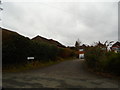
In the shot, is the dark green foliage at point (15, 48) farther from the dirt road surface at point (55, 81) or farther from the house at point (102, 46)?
the house at point (102, 46)

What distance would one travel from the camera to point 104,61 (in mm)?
9922

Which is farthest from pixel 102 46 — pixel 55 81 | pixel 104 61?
pixel 55 81

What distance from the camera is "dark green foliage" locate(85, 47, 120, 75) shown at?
352 inches

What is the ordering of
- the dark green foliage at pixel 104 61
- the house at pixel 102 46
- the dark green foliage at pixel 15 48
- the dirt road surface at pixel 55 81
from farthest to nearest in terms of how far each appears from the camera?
the house at pixel 102 46
the dark green foliage at pixel 15 48
the dark green foliage at pixel 104 61
the dirt road surface at pixel 55 81

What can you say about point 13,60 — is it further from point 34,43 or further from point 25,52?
point 34,43

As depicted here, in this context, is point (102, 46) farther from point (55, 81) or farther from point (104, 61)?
point (55, 81)

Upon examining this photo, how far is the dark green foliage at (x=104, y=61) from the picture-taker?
29.3ft

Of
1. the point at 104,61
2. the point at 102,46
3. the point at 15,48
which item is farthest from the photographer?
the point at 102,46

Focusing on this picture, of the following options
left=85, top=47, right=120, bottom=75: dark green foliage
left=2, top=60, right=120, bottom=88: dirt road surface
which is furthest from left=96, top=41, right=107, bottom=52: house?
left=2, top=60, right=120, bottom=88: dirt road surface

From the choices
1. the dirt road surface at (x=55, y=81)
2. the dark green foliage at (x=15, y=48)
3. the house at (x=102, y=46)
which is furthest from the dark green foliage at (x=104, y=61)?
the dark green foliage at (x=15, y=48)

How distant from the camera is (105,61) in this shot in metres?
9.77

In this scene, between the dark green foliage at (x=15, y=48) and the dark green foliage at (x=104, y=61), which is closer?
the dark green foliage at (x=104, y=61)

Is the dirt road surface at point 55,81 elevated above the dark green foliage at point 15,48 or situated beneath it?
situated beneath

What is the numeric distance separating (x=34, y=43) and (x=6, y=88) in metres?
9.49
